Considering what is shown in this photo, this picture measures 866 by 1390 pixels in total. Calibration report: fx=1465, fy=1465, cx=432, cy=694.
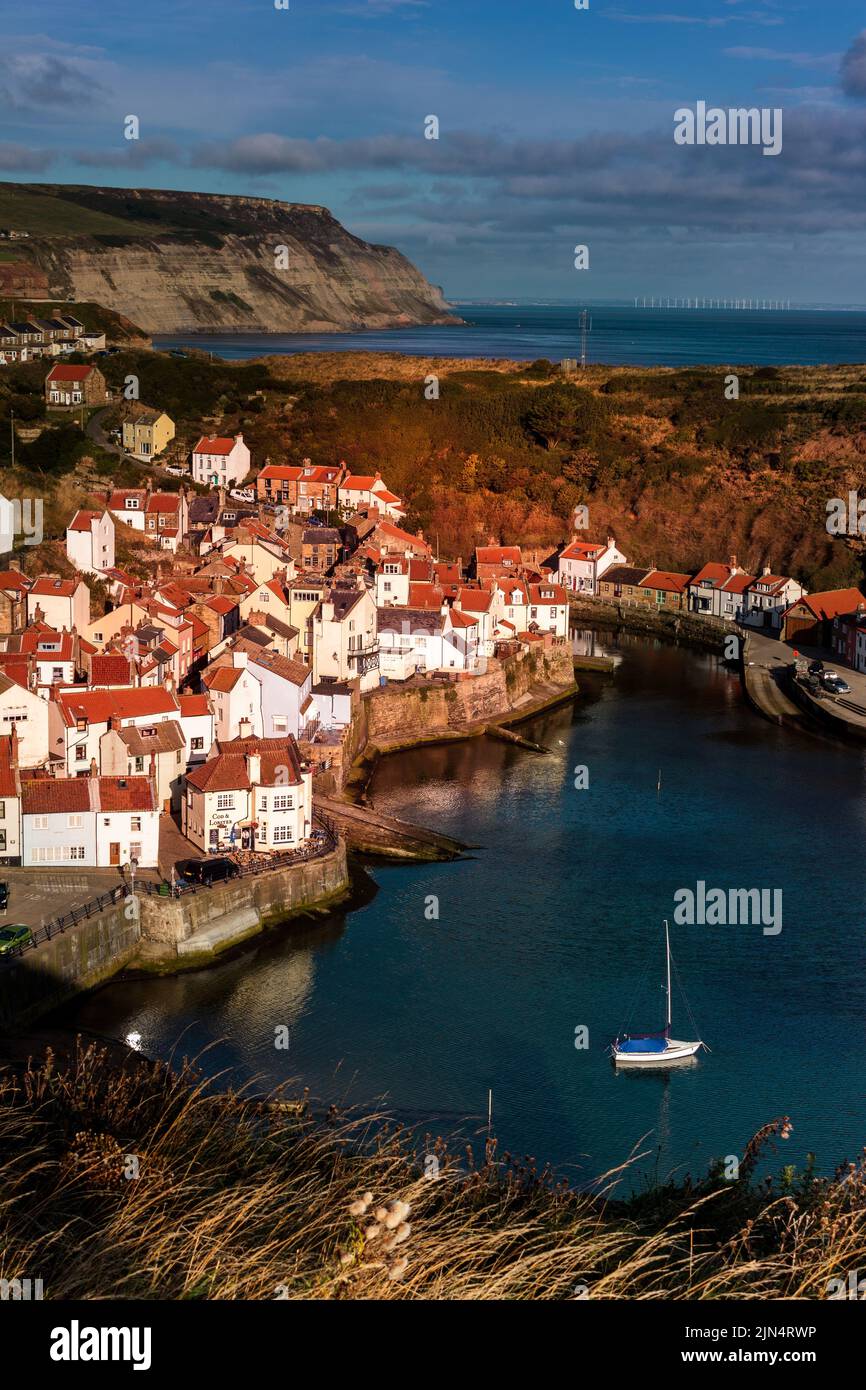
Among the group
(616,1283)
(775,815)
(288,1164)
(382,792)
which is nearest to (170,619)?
(382,792)

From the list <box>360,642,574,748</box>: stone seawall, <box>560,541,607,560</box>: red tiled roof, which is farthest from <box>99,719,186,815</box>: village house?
<box>560,541,607,560</box>: red tiled roof

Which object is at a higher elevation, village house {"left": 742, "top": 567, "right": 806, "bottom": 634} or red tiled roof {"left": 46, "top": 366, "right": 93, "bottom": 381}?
red tiled roof {"left": 46, "top": 366, "right": 93, "bottom": 381}

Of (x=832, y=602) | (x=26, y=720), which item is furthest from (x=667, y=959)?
(x=832, y=602)

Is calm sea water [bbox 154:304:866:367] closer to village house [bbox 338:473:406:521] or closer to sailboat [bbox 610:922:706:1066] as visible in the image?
village house [bbox 338:473:406:521]

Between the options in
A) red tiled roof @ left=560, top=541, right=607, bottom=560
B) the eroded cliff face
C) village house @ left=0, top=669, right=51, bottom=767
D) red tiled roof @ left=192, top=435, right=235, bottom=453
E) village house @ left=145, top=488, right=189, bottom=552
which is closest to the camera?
village house @ left=0, top=669, right=51, bottom=767

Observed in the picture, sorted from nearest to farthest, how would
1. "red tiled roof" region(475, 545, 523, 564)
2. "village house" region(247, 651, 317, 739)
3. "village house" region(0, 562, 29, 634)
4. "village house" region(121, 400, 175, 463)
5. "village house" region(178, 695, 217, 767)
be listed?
"village house" region(178, 695, 217, 767) → "village house" region(247, 651, 317, 739) → "village house" region(0, 562, 29, 634) → "red tiled roof" region(475, 545, 523, 564) → "village house" region(121, 400, 175, 463)

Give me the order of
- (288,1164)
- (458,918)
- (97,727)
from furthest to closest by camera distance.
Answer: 1. (97,727)
2. (458,918)
3. (288,1164)

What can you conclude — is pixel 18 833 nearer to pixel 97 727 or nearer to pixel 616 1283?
pixel 97 727

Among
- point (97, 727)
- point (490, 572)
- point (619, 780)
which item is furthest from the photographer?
point (490, 572)
